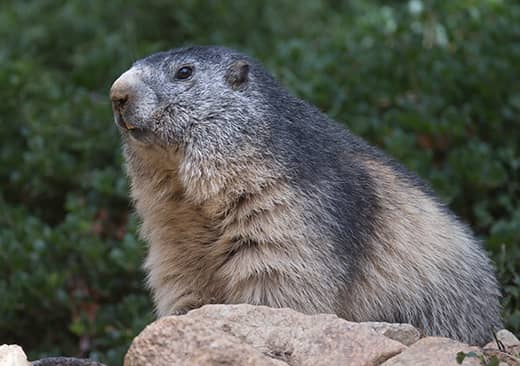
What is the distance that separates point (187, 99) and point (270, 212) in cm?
91

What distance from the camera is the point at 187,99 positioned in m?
Answer: 6.07

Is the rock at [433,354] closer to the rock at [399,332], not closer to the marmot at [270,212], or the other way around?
the rock at [399,332]

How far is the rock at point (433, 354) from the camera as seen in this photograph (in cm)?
454

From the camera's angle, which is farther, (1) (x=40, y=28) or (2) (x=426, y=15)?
(1) (x=40, y=28)

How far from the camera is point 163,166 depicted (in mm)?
6121

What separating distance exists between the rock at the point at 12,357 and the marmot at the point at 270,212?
1344mm

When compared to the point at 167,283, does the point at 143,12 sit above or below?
above

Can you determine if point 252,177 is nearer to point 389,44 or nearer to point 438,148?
point 438,148

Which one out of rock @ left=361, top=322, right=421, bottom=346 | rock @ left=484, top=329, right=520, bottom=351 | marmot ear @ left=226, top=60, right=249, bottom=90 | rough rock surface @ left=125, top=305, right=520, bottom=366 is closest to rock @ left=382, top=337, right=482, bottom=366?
rough rock surface @ left=125, top=305, right=520, bottom=366

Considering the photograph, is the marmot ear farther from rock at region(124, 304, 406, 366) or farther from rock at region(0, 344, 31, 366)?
rock at region(0, 344, 31, 366)

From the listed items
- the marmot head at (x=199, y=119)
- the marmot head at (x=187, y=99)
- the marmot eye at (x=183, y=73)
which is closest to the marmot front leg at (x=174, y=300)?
the marmot head at (x=199, y=119)

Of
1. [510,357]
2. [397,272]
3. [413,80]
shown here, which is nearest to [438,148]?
[413,80]

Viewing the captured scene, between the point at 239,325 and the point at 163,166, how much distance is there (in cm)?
170

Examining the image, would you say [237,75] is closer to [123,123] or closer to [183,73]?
[183,73]
